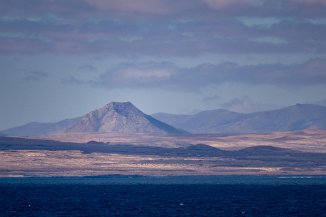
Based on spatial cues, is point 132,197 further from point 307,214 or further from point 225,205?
point 307,214

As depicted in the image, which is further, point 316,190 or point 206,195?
point 316,190

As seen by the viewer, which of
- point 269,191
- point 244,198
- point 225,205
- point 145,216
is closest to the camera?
point 145,216

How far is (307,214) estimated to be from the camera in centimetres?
9775

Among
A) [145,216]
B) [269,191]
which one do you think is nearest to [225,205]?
[145,216]

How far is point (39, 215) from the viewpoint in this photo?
97125mm

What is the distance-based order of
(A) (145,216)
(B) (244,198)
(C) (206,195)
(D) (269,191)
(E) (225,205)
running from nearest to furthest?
1. (A) (145,216)
2. (E) (225,205)
3. (B) (244,198)
4. (C) (206,195)
5. (D) (269,191)

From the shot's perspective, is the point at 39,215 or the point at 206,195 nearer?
the point at 39,215

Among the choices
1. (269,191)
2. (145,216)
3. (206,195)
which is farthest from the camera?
(269,191)

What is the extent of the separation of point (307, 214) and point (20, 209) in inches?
1283

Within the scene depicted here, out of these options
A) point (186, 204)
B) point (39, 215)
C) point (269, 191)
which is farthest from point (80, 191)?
point (39, 215)

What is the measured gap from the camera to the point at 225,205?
116 m

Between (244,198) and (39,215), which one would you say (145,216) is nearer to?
(39,215)

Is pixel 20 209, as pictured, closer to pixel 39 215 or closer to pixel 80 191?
pixel 39 215

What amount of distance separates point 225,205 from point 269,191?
39.2 meters
